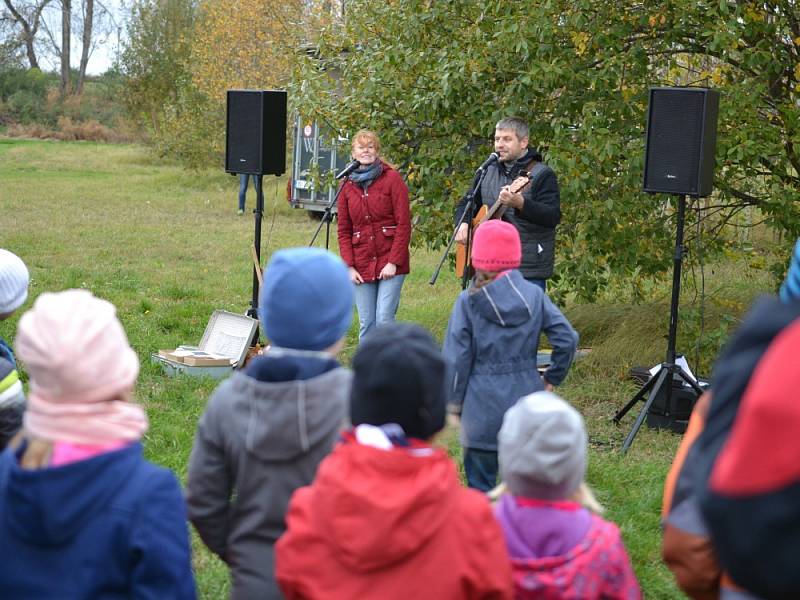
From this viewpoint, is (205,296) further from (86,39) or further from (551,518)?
(86,39)

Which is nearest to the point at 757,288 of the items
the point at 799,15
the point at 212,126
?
the point at 799,15

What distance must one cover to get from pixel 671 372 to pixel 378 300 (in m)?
2.30

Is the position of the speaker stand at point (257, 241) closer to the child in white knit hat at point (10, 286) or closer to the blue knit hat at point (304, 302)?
the child in white knit hat at point (10, 286)

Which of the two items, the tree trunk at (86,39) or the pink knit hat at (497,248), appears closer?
the pink knit hat at (497,248)

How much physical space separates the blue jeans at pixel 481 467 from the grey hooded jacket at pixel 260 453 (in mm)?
1982

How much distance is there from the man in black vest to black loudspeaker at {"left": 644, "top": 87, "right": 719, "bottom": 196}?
0.66m

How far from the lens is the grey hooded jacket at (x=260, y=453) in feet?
9.08

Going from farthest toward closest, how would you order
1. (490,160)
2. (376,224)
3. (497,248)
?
(376,224), (490,160), (497,248)

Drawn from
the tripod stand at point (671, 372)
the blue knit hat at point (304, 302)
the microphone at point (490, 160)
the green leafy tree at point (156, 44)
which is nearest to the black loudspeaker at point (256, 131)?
the microphone at point (490, 160)

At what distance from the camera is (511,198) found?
675 centimetres

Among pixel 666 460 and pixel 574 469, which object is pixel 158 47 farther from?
pixel 574 469

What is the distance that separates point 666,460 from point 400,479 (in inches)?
178

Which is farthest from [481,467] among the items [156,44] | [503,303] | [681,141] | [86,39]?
[86,39]

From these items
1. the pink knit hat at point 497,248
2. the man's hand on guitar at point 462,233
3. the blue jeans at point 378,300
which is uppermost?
the pink knit hat at point 497,248
